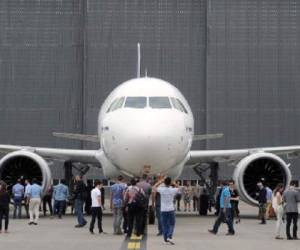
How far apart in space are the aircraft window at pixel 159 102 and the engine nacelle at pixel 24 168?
475cm

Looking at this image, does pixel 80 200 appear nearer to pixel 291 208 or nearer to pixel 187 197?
pixel 291 208

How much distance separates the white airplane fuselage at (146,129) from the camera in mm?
16875

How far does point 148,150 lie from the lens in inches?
659

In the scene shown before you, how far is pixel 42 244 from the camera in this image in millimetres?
13578

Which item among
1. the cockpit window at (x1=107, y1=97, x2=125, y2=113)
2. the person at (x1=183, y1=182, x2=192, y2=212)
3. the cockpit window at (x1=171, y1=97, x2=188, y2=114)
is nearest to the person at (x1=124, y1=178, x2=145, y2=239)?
the cockpit window at (x1=107, y1=97, x2=125, y2=113)

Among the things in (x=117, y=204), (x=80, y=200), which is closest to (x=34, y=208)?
(x=80, y=200)

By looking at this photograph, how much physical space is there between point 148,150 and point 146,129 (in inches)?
19.4

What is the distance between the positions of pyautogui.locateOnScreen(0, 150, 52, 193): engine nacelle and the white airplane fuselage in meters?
3.25

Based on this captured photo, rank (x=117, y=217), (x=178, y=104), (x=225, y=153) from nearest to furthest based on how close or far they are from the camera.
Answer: (x=117, y=217), (x=178, y=104), (x=225, y=153)

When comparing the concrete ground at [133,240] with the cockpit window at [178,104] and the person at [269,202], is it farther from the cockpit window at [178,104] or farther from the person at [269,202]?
the person at [269,202]

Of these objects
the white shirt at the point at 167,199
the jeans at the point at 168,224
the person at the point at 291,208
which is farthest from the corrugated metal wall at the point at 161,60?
the jeans at the point at 168,224

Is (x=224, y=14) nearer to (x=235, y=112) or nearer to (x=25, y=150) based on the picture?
(x=235, y=112)

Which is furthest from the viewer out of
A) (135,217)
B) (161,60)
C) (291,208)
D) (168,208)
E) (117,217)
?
(161,60)

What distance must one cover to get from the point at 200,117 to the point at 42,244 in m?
34.9
